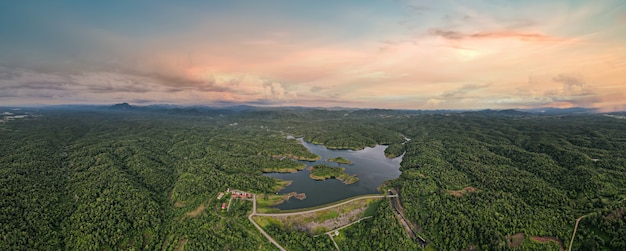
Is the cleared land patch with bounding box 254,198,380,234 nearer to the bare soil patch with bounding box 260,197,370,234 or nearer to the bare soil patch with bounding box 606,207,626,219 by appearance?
the bare soil patch with bounding box 260,197,370,234

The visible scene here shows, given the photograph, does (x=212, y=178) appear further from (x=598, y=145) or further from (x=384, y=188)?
(x=598, y=145)

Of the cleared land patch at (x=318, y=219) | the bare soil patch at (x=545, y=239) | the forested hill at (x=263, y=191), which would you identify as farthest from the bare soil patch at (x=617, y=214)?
the cleared land patch at (x=318, y=219)

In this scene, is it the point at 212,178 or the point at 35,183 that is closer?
the point at 35,183

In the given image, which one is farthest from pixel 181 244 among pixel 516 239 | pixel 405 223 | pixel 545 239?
pixel 545 239

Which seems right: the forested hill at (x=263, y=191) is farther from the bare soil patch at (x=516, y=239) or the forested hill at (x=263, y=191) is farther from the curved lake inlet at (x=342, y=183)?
the curved lake inlet at (x=342, y=183)

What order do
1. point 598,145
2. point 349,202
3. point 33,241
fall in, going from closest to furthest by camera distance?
point 33,241, point 349,202, point 598,145

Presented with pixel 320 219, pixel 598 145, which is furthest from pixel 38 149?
pixel 598 145

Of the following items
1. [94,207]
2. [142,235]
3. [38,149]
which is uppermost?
[38,149]
